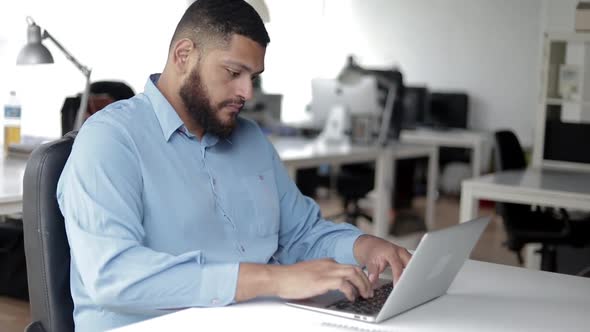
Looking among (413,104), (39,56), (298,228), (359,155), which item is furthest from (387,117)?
(298,228)

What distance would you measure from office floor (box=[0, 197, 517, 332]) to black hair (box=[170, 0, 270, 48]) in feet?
7.40

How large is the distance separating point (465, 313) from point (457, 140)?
6.63 metres

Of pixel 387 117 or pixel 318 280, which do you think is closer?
pixel 318 280

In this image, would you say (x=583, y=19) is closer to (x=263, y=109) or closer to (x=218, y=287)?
(x=263, y=109)

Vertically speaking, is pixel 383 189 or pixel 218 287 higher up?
pixel 218 287

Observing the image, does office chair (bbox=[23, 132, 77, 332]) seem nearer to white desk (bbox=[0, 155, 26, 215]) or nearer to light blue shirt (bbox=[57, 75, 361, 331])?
light blue shirt (bbox=[57, 75, 361, 331])

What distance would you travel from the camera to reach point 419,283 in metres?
1.42

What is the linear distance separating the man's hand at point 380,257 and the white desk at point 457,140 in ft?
19.9

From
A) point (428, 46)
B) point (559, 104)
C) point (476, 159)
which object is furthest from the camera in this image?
point (428, 46)

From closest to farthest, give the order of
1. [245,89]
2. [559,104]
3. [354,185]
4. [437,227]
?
1. [245,89]
2. [559,104]
3. [354,185]
4. [437,227]

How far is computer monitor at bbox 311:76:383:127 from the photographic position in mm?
5691

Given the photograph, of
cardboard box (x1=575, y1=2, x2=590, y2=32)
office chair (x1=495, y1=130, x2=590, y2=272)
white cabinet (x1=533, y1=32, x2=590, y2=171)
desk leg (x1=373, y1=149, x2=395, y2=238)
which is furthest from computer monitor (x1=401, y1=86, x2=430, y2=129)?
office chair (x1=495, y1=130, x2=590, y2=272)

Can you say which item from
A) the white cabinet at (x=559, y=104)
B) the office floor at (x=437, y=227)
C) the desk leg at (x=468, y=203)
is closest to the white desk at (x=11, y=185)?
the office floor at (x=437, y=227)

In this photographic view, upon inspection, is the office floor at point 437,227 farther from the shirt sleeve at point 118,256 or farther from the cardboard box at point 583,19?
the shirt sleeve at point 118,256
